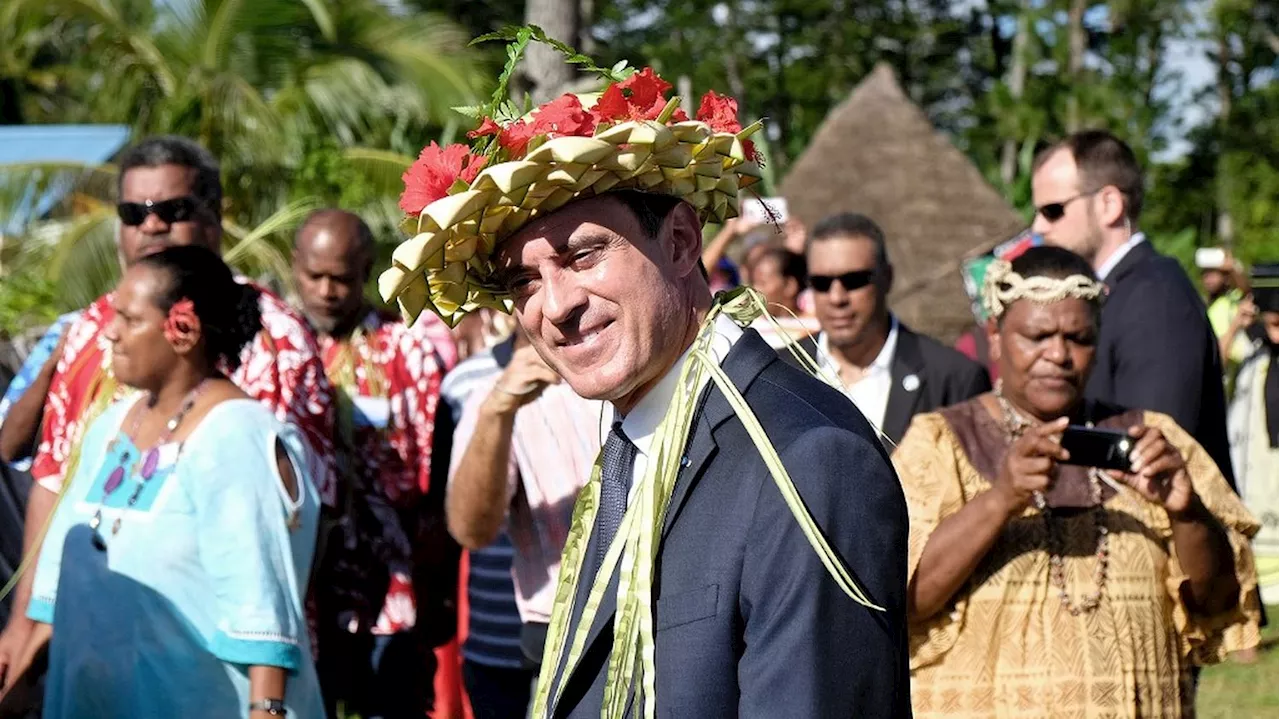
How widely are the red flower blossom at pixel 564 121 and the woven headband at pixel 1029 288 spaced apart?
2.07m

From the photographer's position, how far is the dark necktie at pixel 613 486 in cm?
262

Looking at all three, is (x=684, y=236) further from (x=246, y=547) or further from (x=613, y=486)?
(x=246, y=547)

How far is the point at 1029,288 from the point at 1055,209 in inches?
57.0

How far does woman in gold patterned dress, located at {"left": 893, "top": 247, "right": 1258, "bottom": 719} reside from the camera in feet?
12.9

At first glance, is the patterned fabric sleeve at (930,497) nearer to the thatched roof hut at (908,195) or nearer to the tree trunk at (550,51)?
the tree trunk at (550,51)

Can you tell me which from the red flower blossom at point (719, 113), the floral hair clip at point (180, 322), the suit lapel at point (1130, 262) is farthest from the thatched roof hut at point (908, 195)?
the red flower blossom at point (719, 113)

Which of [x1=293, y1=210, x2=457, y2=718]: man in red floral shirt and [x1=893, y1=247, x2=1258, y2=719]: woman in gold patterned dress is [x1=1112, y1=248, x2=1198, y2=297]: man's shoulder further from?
[x1=293, y1=210, x2=457, y2=718]: man in red floral shirt

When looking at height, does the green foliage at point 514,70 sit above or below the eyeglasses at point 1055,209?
below

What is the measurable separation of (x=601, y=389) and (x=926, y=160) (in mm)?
16383

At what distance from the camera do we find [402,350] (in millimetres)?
6277

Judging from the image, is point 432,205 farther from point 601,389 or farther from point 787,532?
point 787,532

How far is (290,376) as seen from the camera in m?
5.27

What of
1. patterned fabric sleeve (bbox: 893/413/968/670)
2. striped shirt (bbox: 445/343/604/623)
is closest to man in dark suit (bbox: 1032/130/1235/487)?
patterned fabric sleeve (bbox: 893/413/968/670)

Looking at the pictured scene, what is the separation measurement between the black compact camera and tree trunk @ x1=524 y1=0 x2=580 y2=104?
6.78m
